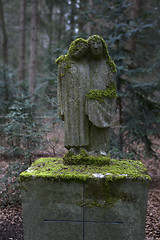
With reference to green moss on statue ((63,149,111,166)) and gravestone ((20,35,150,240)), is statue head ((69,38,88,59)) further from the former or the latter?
green moss on statue ((63,149,111,166))

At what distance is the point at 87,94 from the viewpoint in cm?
360

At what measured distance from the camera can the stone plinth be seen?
324 cm

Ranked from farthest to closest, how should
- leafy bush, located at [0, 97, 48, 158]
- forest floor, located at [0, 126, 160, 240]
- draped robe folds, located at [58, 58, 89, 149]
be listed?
leafy bush, located at [0, 97, 48, 158] < forest floor, located at [0, 126, 160, 240] < draped robe folds, located at [58, 58, 89, 149]

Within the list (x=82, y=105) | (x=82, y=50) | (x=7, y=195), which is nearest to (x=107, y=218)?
(x=82, y=105)

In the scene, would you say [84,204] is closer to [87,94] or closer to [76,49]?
[87,94]

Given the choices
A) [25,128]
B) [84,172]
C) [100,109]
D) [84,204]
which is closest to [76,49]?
[100,109]

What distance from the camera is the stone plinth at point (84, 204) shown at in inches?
128

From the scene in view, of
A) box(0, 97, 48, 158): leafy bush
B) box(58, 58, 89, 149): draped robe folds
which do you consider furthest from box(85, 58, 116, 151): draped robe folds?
box(0, 97, 48, 158): leafy bush

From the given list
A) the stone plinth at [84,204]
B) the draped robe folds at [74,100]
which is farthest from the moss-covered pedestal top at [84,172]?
the draped robe folds at [74,100]

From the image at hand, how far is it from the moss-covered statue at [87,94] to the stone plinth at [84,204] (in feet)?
2.14

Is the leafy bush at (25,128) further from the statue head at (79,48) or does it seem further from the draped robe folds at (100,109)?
the statue head at (79,48)

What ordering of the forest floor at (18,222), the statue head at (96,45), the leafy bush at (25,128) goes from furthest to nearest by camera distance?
the leafy bush at (25,128) → the forest floor at (18,222) → the statue head at (96,45)

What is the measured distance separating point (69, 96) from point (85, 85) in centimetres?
34

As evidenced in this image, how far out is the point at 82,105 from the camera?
3646 mm
